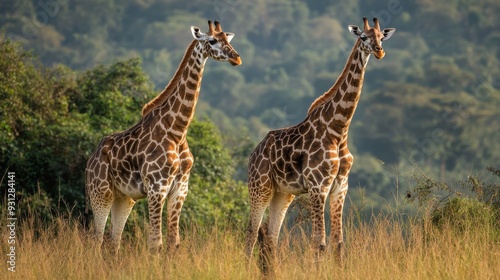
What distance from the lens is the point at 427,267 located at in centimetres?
873

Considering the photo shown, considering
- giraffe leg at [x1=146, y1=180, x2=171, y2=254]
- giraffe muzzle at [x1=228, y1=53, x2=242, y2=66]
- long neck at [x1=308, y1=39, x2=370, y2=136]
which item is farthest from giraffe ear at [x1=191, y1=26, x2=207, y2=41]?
giraffe leg at [x1=146, y1=180, x2=171, y2=254]

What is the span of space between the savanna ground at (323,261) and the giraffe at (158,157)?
1.44ft

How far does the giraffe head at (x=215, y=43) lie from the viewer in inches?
374

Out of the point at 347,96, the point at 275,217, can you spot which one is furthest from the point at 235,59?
the point at 275,217

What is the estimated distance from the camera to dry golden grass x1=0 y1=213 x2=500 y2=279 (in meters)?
8.62

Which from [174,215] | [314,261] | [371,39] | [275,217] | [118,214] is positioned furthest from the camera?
[118,214]

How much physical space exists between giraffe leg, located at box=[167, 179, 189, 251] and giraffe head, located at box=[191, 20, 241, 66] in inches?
54.4

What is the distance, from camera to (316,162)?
948cm

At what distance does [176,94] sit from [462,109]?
38388mm

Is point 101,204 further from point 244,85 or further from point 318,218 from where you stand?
point 244,85

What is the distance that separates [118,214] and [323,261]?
8.71 feet

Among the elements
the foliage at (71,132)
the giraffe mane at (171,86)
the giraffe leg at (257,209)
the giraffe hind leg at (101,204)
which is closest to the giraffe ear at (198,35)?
the giraffe mane at (171,86)

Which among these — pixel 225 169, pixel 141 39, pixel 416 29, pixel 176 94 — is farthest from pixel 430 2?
pixel 176 94

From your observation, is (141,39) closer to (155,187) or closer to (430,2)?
(430,2)
